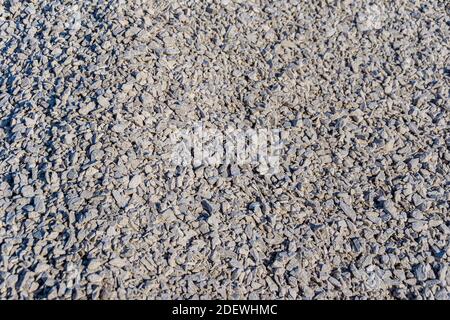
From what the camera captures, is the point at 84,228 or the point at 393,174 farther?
the point at 393,174

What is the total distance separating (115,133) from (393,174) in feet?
7.10

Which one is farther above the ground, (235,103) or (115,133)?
(115,133)

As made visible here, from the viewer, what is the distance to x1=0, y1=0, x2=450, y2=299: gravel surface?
341 cm

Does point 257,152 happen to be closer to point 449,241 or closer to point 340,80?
point 340,80

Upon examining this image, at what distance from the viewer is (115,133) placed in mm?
3930

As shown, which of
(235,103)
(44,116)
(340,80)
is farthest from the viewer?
(340,80)

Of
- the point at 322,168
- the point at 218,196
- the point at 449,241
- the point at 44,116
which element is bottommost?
the point at 449,241

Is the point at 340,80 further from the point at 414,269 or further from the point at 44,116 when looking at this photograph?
the point at 44,116

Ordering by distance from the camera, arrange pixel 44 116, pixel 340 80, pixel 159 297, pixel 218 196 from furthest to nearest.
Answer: pixel 340 80 → pixel 44 116 → pixel 218 196 → pixel 159 297

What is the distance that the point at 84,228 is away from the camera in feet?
11.3

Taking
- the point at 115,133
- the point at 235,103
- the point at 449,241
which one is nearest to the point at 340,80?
the point at 235,103

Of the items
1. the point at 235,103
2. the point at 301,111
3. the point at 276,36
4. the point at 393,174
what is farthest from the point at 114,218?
the point at 276,36

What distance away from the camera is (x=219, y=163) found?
13.0 ft

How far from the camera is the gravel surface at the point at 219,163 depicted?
11.2 feet
